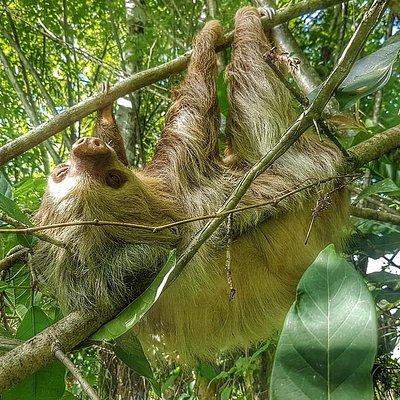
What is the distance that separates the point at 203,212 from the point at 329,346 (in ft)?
9.35

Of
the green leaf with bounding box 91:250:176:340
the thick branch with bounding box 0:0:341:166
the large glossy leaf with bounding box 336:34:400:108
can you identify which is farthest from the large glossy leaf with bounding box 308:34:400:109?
the thick branch with bounding box 0:0:341:166

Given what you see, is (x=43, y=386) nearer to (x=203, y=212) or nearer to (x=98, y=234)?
(x=98, y=234)

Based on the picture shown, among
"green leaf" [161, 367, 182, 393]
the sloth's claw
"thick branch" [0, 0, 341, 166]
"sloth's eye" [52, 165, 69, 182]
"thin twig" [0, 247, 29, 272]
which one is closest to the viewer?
"thin twig" [0, 247, 29, 272]

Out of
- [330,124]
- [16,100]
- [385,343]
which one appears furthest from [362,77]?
[16,100]

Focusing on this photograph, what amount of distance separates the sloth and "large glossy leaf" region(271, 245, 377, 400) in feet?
6.72

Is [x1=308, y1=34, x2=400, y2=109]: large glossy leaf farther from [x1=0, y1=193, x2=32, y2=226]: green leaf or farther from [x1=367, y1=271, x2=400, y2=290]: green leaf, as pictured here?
[x1=367, y1=271, x2=400, y2=290]: green leaf

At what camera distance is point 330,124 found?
162 inches

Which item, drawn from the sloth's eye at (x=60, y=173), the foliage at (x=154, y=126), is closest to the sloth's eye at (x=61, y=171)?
the sloth's eye at (x=60, y=173)

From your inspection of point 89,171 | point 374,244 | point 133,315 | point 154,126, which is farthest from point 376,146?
point 154,126

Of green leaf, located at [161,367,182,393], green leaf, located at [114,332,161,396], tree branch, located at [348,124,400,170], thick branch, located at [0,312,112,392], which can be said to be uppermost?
thick branch, located at [0,312,112,392]

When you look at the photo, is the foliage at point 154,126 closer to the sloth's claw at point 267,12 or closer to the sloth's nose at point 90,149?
the sloth's nose at point 90,149

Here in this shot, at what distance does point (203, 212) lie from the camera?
399cm

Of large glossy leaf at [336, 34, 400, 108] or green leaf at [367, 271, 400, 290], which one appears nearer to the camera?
large glossy leaf at [336, 34, 400, 108]

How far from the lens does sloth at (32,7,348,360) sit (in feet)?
11.7
